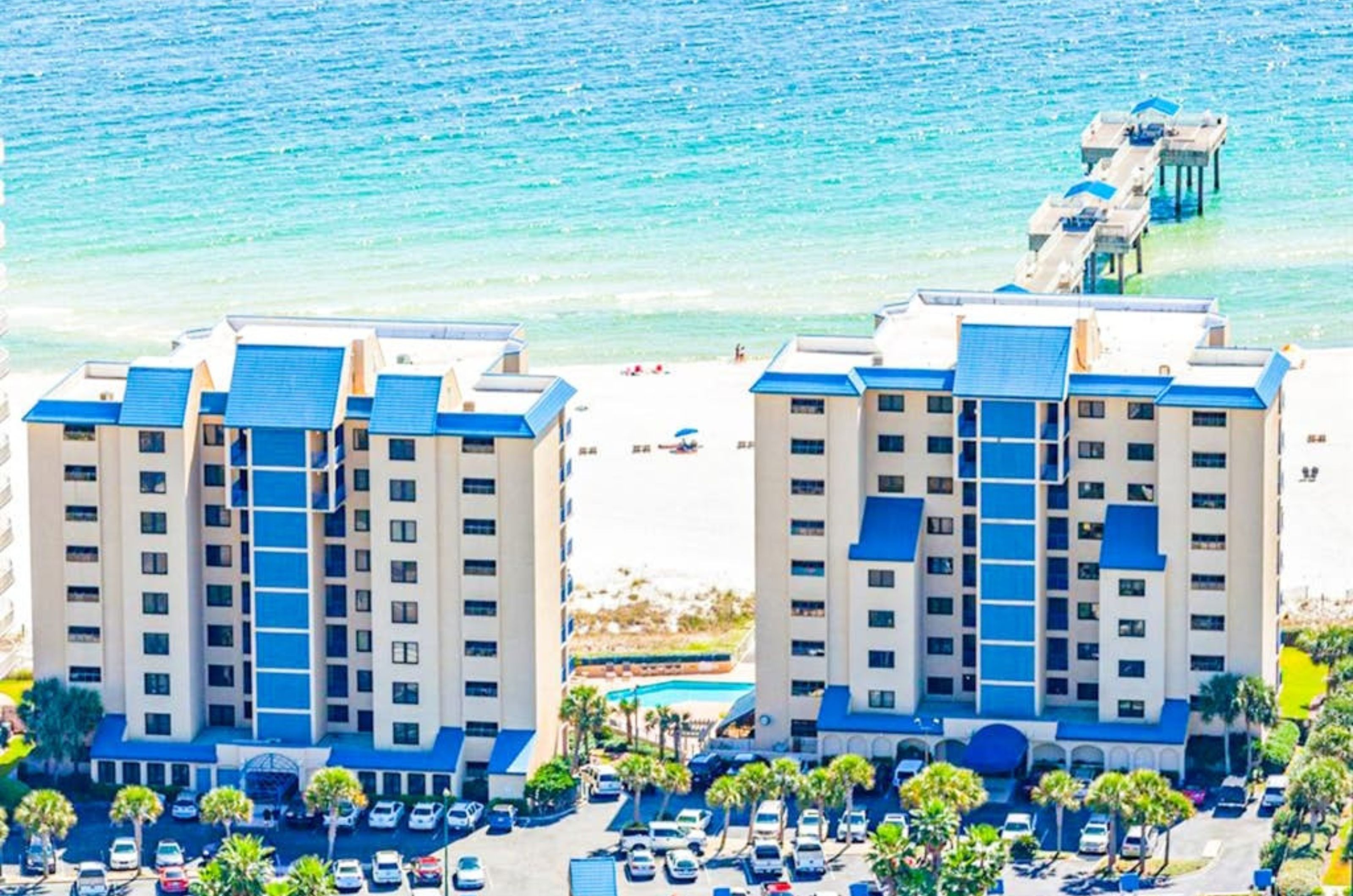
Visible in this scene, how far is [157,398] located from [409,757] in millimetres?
15290

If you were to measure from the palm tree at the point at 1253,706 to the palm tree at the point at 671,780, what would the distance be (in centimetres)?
1934

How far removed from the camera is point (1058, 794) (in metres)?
166

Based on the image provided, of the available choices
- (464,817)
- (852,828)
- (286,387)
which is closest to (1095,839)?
(852,828)

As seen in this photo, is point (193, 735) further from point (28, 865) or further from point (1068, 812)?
point (1068, 812)

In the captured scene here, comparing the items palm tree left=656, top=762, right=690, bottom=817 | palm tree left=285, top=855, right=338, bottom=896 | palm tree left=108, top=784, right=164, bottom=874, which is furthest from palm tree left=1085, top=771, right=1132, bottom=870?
palm tree left=108, top=784, right=164, bottom=874

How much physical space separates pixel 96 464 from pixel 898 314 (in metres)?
30.1

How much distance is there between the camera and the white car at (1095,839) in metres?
165

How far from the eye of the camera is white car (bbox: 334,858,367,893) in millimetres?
163875

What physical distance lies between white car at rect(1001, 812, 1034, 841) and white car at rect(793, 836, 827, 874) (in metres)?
6.05

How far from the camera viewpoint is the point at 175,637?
6919 inches

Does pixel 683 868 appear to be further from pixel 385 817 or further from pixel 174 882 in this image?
pixel 174 882

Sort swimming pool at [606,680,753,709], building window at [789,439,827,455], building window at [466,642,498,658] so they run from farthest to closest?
swimming pool at [606,680,753,709] → building window at [789,439,827,455] → building window at [466,642,498,658]

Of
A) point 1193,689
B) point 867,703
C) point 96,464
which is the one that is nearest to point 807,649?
point 867,703

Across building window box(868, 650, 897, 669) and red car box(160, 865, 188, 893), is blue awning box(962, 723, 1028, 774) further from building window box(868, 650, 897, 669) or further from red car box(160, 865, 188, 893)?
red car box(160, 865, 188, 893)
